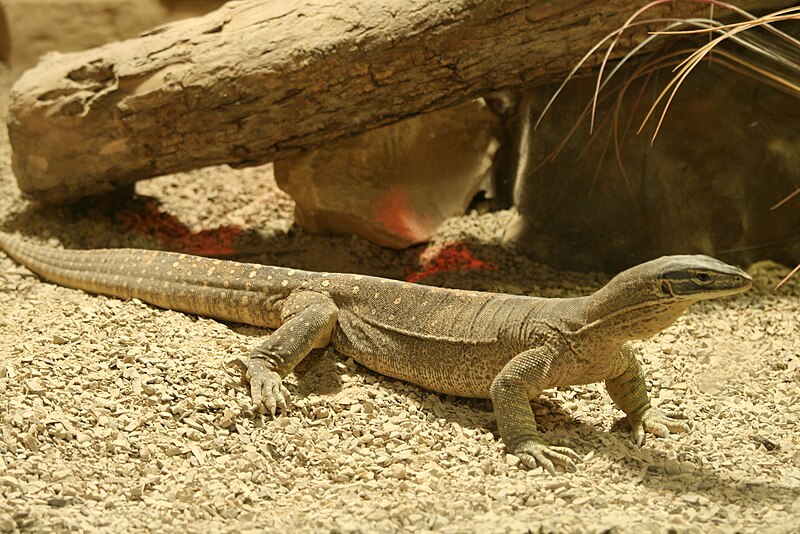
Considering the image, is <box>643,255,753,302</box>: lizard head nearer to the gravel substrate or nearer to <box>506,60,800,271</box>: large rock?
the gravel substrate

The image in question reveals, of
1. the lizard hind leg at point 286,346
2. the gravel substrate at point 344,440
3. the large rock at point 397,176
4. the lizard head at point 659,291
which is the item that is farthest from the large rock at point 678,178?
the lizard head at point 659,291

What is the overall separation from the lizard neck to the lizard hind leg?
195cm

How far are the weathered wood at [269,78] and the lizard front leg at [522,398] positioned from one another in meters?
2.57

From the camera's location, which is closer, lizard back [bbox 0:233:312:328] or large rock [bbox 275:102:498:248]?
lizard back [bbox 0:233:312:328]

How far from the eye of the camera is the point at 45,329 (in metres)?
5.68

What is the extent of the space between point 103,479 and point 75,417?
618 mm

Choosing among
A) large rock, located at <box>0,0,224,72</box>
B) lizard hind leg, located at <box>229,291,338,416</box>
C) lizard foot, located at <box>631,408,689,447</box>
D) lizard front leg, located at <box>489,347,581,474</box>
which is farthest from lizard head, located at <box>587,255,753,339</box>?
large rock, located at <box>0,0,224,72</box>

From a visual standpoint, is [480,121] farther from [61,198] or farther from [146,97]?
[61,198]

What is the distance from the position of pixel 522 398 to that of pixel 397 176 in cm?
364

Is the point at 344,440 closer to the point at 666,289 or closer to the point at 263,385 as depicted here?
the point at 263,385

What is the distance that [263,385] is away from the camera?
16.3 feet

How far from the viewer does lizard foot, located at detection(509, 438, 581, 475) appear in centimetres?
437

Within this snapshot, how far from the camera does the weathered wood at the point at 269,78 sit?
19.6 feet

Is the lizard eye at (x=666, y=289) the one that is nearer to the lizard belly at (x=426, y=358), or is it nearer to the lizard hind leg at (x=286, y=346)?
the lizard belly at (x=426, y=358)
